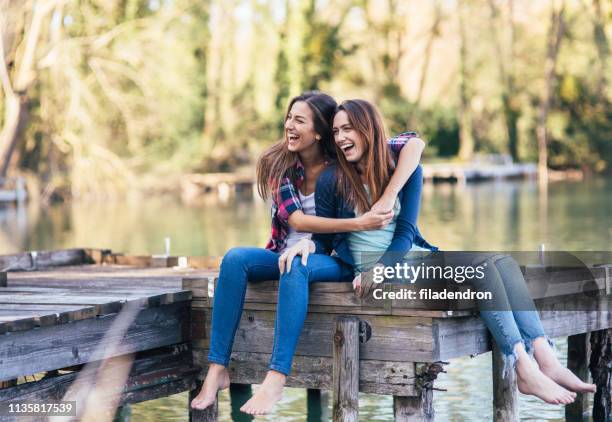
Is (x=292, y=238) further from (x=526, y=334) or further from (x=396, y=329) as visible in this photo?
(x=526, y=334)

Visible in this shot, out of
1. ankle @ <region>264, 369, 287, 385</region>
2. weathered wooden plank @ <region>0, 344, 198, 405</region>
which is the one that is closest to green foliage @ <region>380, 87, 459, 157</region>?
weathered wooden plank @ <region>0, 344, 198, 405</region>

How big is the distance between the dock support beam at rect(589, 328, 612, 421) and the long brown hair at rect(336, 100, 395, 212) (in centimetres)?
217

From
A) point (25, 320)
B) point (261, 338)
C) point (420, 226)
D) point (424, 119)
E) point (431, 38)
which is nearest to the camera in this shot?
point (25, 320)

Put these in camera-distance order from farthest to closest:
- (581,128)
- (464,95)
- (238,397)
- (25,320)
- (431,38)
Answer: (431,38)
(581,128)
(464,95)
(238,397)
(25,320)

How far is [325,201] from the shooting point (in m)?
5.52

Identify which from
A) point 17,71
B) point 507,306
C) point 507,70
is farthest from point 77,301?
point 507,70

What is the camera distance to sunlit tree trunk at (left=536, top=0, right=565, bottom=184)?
4509 centimetres

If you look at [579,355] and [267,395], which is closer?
[267,395]

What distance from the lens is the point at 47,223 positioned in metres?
26.6

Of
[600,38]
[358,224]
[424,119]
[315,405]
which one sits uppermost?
[600,38]

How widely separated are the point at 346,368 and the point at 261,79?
3265 centimetres

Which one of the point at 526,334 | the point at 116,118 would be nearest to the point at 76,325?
the point at 526,334

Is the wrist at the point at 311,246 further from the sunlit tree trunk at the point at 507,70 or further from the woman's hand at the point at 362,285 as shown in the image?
the sunlit tree trunk at the point at 507,70

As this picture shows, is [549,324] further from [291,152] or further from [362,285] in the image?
[291,152]
